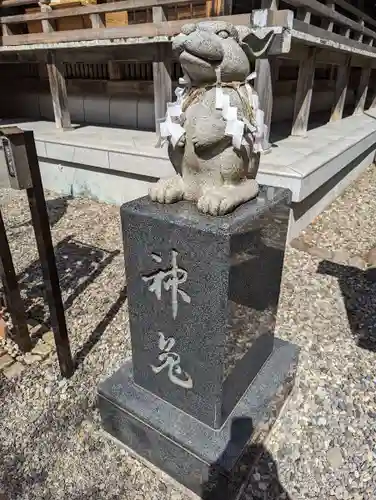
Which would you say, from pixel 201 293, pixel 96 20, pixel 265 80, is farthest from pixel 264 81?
pixel 201 293

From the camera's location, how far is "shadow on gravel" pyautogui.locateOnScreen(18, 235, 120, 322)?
338 centimetres

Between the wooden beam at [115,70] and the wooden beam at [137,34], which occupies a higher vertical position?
the wooden beam at [137,34]

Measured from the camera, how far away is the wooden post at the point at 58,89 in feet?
20.8

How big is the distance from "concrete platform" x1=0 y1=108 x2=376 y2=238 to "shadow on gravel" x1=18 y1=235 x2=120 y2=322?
4.14 ft

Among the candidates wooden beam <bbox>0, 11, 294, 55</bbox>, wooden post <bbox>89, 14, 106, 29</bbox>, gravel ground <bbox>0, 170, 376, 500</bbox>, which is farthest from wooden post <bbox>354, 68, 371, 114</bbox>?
gravel ground <bbox>0, 170, 376, 500</bbox>

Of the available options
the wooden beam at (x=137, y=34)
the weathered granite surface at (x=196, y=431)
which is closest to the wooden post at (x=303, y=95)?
the wooden beam at (x=137, y=34)

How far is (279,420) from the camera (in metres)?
2.33

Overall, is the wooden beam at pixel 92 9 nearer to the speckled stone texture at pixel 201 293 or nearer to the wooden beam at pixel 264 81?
the wooden beam at pixel 264 81

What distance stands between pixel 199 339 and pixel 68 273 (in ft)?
7.83

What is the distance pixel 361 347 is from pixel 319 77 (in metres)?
9.13

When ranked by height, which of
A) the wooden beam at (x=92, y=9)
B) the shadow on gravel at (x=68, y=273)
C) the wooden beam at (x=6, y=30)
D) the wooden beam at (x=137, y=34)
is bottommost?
the shadow on gravel at (x=68, y=273)

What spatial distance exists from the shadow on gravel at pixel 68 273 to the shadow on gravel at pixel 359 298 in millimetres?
2349

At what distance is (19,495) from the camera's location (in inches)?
76.4

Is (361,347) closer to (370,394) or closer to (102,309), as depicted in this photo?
(370,394)
